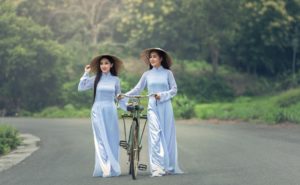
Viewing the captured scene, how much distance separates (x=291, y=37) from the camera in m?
51.5

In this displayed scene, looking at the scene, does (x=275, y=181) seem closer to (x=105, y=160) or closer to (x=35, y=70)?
(x=105, y=160)

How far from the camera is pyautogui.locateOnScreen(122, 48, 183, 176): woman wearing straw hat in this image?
496 inches

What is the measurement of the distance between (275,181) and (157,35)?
1582 inches

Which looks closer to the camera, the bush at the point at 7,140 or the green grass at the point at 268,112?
the bush at the point at 7,140

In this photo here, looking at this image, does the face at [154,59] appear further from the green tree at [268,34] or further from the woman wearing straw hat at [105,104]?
the green tree at [268,34]

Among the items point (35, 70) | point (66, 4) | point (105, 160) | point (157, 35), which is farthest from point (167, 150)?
point (66, 4)

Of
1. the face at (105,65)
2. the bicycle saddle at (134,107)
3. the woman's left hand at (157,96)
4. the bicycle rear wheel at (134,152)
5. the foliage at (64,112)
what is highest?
the face at (105,65)

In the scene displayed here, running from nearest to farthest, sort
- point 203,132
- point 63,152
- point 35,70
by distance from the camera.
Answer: point 63,152
point 203,132
point 35,70

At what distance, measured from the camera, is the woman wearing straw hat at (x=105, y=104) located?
12758mm

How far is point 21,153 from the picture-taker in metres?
17.7

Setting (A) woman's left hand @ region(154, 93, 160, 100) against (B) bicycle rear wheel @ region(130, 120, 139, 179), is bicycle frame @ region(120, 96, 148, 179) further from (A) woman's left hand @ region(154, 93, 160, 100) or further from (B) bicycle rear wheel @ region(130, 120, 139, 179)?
(A) woman's left hand @ region(154, 93, 160, 100)

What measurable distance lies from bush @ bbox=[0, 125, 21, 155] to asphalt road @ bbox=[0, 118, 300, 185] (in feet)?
2.23

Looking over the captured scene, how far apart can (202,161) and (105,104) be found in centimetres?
280

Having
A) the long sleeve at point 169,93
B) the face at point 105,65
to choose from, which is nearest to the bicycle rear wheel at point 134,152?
the long sleeve at point 169,93
